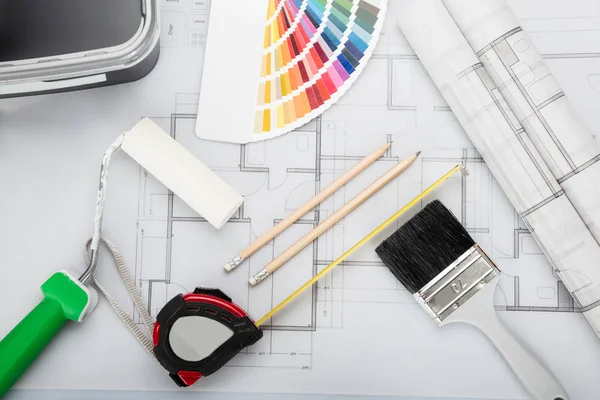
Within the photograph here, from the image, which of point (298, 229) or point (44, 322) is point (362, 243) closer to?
point (298, 229)

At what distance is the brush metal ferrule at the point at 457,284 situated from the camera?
0.72 metres

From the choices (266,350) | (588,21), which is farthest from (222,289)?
(588,21)

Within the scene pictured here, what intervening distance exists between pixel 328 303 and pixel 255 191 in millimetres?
158

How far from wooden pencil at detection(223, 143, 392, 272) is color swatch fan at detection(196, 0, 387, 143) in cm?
8

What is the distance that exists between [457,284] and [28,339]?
1.58 feet

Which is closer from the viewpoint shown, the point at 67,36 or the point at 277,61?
the point at 67,36

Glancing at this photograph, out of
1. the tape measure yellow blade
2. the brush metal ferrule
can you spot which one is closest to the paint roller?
the tape measure yellow blade

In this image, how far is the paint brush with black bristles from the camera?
72cm

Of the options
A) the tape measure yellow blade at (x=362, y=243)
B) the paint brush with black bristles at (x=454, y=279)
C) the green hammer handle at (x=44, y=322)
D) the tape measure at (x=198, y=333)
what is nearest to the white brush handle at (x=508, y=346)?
the paint brush with black bristles at (x=454, y=279)

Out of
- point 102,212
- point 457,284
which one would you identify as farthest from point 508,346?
point 102,212

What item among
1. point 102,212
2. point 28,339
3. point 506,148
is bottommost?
point 28,339

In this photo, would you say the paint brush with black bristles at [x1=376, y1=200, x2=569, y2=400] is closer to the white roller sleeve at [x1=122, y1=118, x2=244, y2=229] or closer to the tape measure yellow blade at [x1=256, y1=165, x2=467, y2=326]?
the tape measure yellow blade at [x1=256, y1=165, x2=467, y2=326]

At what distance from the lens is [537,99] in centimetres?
73

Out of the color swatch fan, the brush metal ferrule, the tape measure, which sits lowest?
the tape measure
